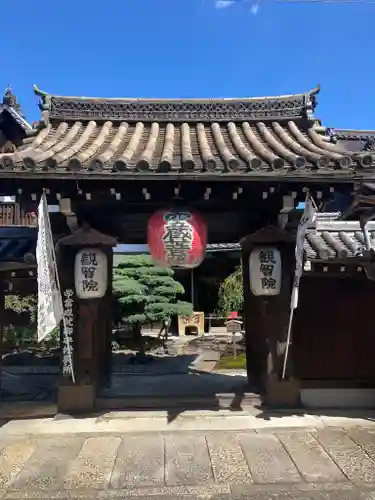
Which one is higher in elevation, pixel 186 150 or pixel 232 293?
pixel 186 150

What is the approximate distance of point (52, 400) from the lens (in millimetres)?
7617

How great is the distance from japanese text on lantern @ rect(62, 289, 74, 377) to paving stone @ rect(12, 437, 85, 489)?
1.32 m

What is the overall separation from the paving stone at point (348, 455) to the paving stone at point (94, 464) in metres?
2.85

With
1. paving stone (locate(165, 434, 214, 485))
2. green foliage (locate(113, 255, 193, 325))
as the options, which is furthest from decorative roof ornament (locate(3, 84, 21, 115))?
paving stone (locate(165, 434, 214, 485))

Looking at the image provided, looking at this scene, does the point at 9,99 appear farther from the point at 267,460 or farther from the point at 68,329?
the point at 267,460

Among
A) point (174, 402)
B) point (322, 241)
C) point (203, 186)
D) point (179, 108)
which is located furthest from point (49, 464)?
point (179, 108)

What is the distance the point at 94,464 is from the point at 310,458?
274cm

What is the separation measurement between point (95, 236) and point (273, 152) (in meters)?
3.51

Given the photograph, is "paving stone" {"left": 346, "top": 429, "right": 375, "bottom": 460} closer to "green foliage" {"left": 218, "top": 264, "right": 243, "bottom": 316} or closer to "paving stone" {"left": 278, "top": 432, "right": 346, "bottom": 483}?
"paving stone" {"left": 278, "top": 432, "right": 346, "bottom": 483}

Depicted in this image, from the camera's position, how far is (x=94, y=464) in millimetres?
4953

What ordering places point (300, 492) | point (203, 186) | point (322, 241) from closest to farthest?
point (300, 492), point (203, 186), point (322, 241)

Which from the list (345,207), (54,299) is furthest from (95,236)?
(345,207)

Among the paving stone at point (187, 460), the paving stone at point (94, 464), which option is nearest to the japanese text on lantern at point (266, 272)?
the paving stone at point (187, 460)

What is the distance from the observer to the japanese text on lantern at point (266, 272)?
6.96m
